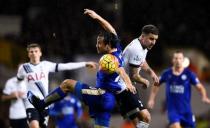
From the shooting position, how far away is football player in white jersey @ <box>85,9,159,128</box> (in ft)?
40.9

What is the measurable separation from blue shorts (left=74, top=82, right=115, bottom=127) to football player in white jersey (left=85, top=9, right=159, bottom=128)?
1.44 feet

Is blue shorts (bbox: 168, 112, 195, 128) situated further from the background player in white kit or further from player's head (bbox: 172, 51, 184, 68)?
the background player in white kit

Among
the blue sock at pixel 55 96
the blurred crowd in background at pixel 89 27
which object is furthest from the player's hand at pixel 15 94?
the blurred crowd in background at pixel 89 27

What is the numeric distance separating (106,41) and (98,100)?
3.26 feet

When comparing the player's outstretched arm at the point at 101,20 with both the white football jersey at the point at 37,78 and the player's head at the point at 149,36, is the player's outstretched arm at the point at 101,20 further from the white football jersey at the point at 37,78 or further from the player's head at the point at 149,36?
the white football jersey at the point at 37,78

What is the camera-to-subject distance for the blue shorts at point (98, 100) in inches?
479

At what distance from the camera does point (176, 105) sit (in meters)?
15.3

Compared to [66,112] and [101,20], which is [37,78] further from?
[66,112]

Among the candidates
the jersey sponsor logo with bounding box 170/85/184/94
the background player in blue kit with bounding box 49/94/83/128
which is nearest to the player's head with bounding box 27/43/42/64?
the jersey sponsor logo with bounding box 170/85/184/94

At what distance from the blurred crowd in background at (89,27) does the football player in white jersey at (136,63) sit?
7.26 metres

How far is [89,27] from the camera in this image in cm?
2272

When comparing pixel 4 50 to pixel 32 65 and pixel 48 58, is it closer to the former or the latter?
pixel 48 58

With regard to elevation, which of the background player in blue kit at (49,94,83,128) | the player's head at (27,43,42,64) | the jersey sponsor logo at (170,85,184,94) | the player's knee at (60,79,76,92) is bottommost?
the background player in blue kit at (49,94,83,128)

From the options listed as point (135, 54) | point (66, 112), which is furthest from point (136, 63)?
point (66, 112)
